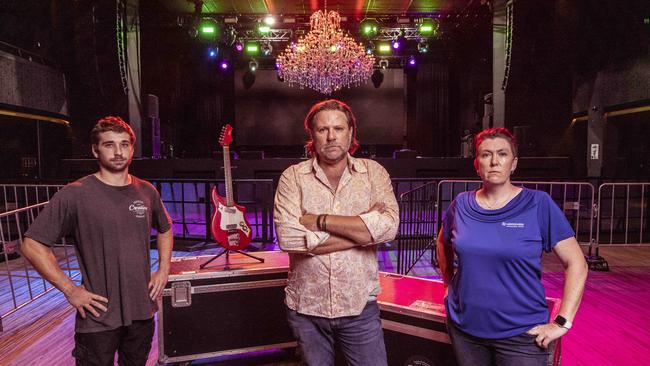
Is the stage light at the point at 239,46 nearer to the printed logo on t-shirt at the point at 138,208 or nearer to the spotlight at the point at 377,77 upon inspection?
the spotlight at the point at 377,77

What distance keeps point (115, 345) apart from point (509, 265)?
2050 millimetres

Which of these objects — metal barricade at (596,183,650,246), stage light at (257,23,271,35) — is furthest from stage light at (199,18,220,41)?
metal barricade at (596,183,650,246)

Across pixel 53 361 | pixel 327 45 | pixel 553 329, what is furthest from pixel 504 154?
pixel 327 45

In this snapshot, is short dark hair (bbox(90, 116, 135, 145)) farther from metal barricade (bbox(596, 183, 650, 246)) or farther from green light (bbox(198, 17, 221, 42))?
green light (bbox(198, 17, 221, 42))

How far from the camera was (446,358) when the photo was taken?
2.19 metres

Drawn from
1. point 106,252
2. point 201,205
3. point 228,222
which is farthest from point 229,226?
point 201,205

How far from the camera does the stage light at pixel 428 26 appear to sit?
12148 millimetres

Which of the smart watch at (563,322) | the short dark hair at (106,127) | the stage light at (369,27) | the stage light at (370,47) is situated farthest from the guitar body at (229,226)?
the stage light at (370,47)

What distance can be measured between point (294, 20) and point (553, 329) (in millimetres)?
12060

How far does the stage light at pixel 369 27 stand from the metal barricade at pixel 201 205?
5957 millimetres

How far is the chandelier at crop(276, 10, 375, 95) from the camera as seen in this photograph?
34.0 feet

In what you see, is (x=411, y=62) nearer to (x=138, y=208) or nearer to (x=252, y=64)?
(x=252, y=64)

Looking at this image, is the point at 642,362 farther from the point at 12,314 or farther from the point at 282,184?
the point at 12,314

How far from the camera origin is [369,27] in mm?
12070
